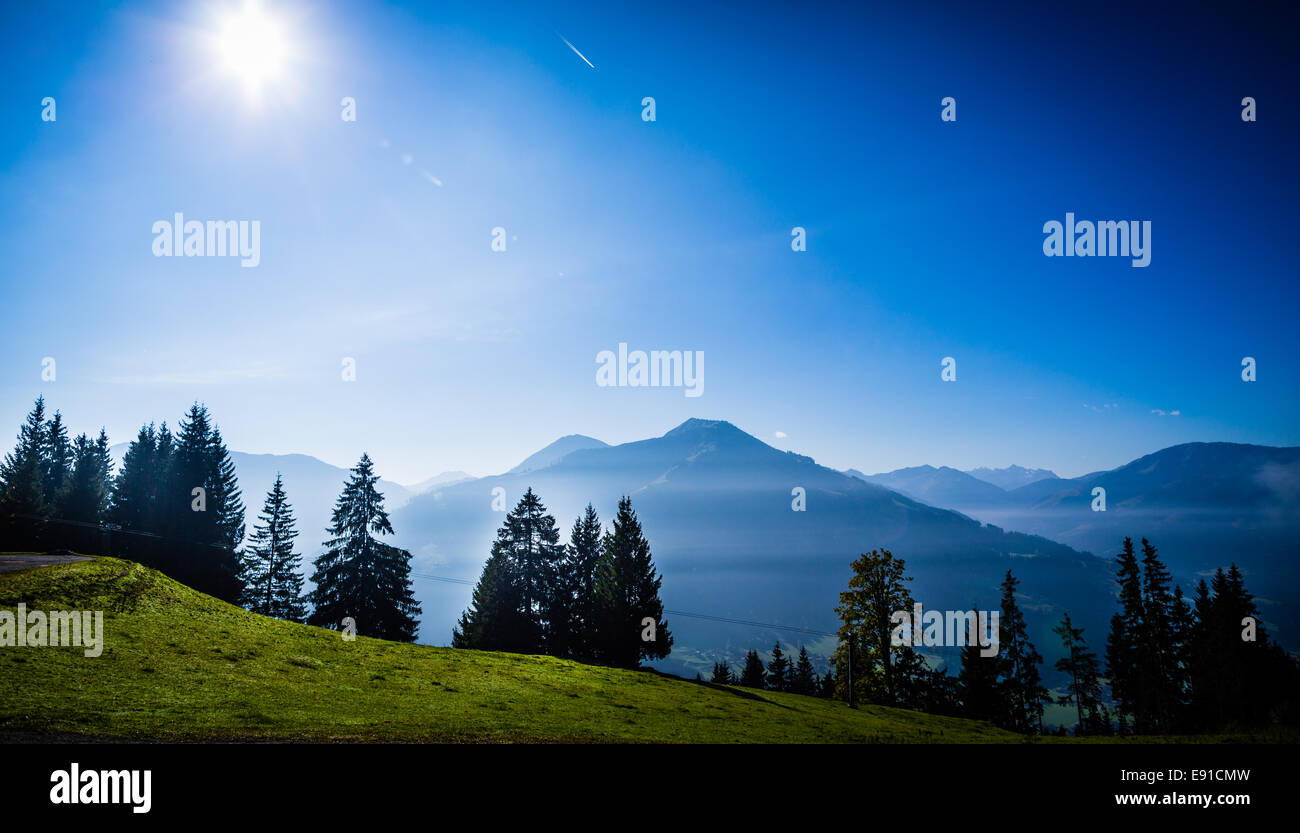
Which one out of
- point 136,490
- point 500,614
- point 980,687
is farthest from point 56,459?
point 980,687

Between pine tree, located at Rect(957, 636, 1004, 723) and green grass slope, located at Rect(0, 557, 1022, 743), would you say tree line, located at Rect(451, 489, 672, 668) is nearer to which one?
green grass slope, located at Rect(0, 557, 1022, 743)

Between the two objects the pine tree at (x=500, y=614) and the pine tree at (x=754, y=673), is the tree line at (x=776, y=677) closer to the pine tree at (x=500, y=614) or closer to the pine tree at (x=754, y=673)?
the pine tree at (x=754, y=673)

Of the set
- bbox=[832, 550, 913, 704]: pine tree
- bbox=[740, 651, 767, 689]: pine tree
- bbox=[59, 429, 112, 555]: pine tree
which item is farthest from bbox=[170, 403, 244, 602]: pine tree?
bbox=[740, 651, 767, 689]: pine tree

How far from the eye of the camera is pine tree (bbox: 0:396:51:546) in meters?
48.4

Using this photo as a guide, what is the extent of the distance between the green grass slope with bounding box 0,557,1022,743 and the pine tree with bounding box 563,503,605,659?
23349 millimetres

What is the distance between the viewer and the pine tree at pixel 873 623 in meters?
52.9

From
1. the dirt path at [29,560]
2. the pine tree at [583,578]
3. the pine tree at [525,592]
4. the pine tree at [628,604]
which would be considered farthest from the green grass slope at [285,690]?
the pine tree at [583,578]

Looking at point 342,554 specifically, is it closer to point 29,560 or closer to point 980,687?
point 29,560

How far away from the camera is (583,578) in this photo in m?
67.7

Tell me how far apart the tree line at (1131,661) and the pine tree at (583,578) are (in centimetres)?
2721

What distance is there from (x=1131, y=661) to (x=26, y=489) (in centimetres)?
13122
